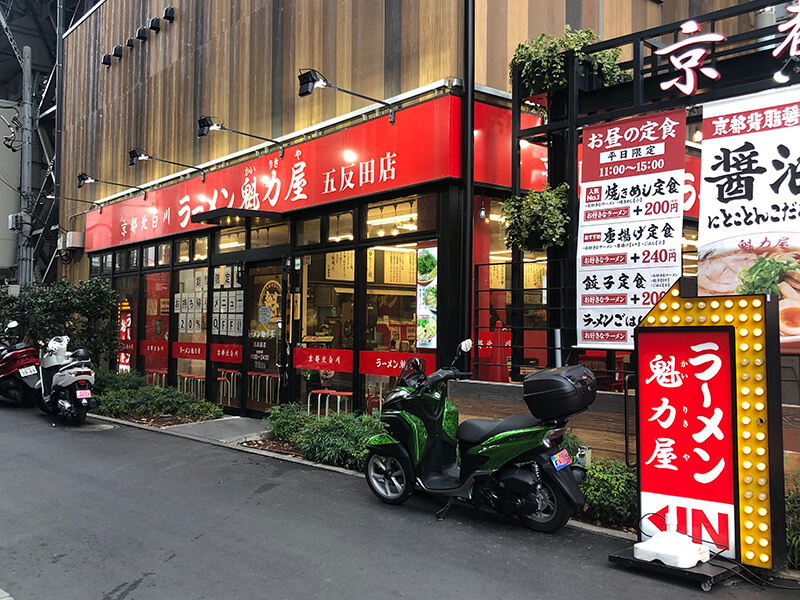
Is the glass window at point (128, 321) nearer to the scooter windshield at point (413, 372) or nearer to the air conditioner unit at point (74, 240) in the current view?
the air conditioner unit at point (74, 240)

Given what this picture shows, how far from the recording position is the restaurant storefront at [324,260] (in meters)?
9.06

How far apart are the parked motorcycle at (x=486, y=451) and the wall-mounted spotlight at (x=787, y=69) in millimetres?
3179

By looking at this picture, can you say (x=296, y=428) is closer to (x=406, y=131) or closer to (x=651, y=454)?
(x=406, y=131)

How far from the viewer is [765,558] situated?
14.8ft

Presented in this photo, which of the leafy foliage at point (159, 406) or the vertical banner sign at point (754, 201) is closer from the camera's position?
the vertical banner sign at point (754, 201)

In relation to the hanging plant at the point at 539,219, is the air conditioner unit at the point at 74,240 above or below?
above

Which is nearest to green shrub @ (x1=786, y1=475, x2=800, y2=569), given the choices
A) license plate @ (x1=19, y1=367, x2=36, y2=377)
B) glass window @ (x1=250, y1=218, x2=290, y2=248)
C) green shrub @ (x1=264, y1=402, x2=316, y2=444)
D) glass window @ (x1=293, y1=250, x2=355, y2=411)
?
green shrub @ (x1=264, y1=402, x2=316, y2=444)

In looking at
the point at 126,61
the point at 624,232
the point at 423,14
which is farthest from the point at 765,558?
the point at 126,61

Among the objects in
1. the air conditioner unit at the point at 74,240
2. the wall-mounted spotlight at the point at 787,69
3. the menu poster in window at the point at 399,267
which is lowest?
the menu poster in window at the point at 399,267

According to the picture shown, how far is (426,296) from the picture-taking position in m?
9.16

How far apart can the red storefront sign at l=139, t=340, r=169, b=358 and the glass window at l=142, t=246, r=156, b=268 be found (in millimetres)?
1806

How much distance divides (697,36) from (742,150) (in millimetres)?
1213

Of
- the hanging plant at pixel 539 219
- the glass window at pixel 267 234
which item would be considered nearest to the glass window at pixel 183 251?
the glass window at pixel 267 234

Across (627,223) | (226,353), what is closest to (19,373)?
(226,353)
